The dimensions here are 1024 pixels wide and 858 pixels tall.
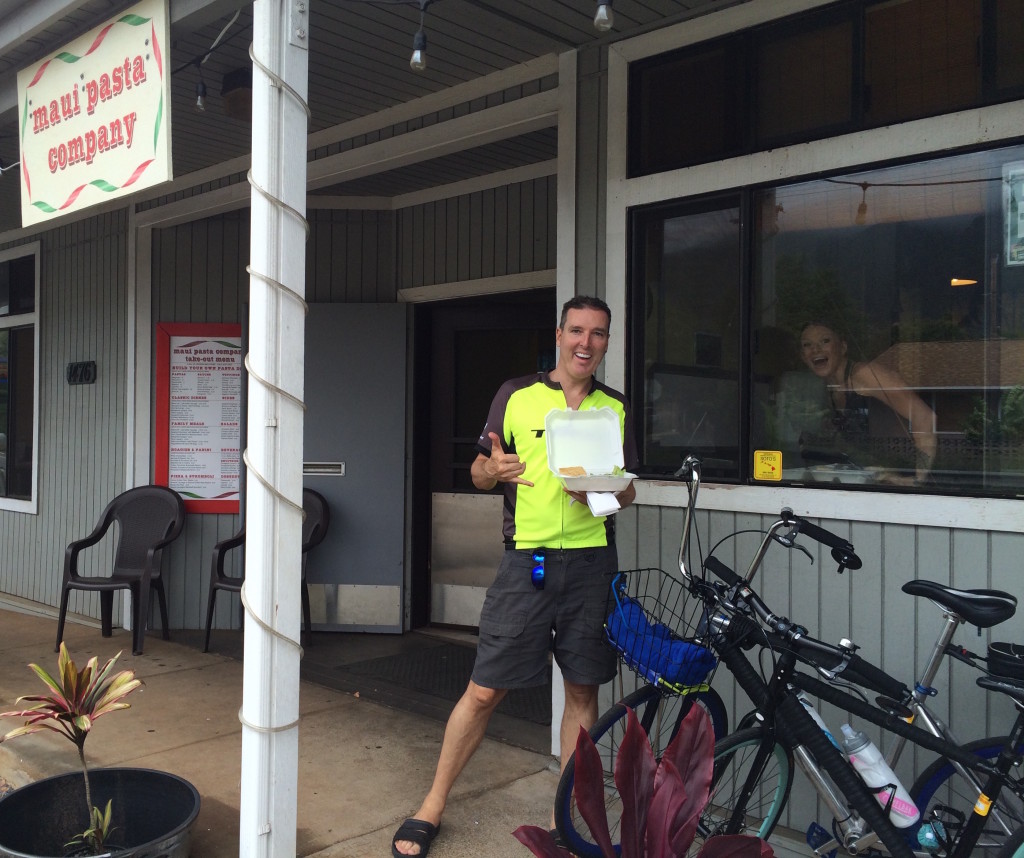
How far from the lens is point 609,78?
3631 millimetres

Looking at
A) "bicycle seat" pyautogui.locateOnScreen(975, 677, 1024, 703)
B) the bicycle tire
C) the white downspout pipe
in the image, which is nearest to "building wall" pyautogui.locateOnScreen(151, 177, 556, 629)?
the white downspout pipe

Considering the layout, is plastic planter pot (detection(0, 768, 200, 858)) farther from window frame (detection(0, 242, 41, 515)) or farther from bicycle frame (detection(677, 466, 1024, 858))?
window frame (detection(0, 242, 41, 515))

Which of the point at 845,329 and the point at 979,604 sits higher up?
the point at 845,329

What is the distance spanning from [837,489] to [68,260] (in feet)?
19.5

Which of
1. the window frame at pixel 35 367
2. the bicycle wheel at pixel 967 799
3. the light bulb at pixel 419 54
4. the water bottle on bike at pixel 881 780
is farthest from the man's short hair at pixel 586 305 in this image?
the window frame at pixel 35 367

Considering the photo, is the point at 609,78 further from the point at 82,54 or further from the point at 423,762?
the point at 423,762

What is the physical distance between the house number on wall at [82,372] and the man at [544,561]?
460 cm

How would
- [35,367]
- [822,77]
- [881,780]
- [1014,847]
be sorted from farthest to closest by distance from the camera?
[35,367], [822,77], [881,780], [1014,847]

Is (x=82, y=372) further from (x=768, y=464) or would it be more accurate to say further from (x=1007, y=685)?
(x=1007, y=685)

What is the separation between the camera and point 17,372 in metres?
7.67

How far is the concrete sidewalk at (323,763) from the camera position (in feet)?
10.4

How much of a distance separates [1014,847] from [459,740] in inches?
60.1

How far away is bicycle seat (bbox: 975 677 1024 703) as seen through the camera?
2234 mm

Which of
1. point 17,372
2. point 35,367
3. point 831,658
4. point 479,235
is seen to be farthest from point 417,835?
point 17,372
